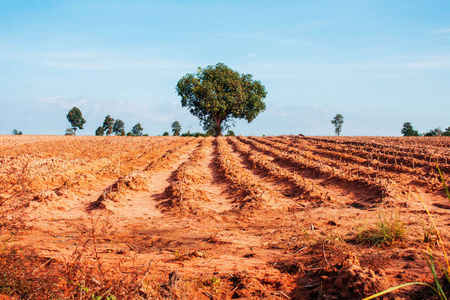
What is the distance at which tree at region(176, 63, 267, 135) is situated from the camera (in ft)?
156

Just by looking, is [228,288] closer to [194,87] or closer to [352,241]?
[352,241]

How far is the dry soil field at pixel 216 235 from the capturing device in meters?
3.88

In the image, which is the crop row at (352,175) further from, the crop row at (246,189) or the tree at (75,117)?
the tree at (75,117)

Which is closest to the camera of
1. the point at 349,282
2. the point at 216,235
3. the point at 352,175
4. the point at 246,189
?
the point at 349,282

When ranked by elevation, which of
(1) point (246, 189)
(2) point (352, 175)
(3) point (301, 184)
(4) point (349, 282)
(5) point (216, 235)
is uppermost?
(2) point (352, 175)

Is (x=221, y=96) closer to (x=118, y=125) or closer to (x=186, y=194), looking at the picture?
(x=186, y=194)

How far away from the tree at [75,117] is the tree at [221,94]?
45247mm

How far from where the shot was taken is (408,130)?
60469 mm

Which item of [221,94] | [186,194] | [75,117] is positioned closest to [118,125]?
[75,117]

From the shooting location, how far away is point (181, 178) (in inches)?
→ 492

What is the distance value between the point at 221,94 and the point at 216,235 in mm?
42349

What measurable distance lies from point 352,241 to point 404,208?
2965mm

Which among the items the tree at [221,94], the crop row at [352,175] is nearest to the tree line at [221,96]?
the tree at [221,94]

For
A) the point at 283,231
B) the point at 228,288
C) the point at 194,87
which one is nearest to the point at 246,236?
the point at 283,231
